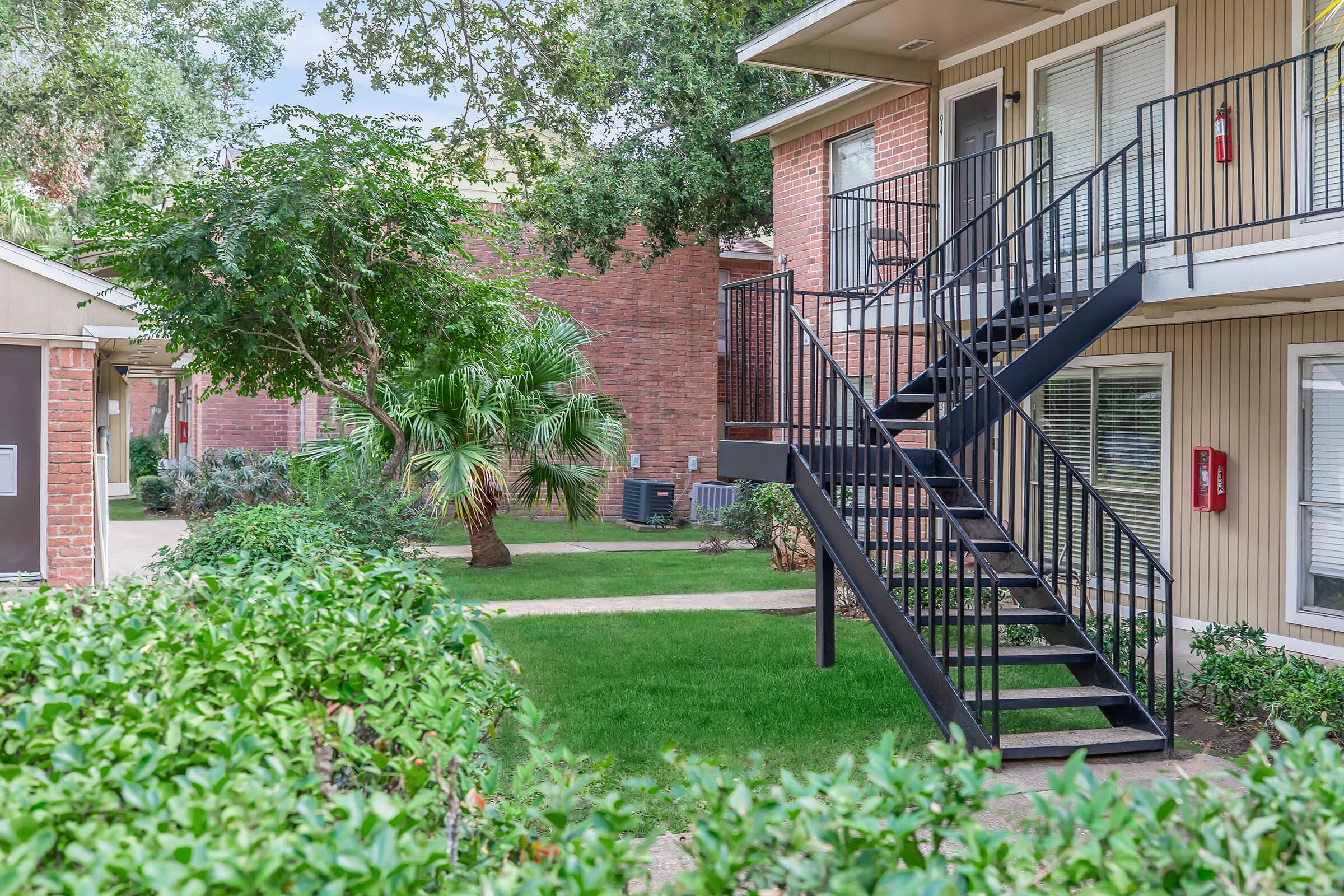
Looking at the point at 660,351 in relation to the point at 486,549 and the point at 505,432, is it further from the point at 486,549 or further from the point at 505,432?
the point at 505,432

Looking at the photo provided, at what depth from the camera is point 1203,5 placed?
8539mm

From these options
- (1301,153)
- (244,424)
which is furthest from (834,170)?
(244,424)

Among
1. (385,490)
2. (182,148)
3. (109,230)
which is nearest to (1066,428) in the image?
(385,490)

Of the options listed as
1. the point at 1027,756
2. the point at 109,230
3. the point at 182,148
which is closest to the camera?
the point at 1027,756

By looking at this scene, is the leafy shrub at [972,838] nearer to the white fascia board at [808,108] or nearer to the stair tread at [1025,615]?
the stair tread at [1025,615]

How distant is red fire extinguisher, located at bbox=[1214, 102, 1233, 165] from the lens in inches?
324

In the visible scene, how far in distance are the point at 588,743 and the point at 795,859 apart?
14.1ft

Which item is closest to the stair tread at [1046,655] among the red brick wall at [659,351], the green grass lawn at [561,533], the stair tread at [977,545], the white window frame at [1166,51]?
the stair tread at [977,545]

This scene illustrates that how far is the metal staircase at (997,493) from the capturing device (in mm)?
5848

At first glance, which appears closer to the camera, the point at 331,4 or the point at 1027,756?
the point at 1027,756

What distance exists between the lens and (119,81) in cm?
1409

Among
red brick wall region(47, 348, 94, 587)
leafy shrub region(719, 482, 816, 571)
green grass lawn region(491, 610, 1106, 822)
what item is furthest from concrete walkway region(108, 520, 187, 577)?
leafy shrub region(719, 482, 816, 571)

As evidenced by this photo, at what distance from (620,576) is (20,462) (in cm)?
634

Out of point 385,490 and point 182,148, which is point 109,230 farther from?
point 182,148
